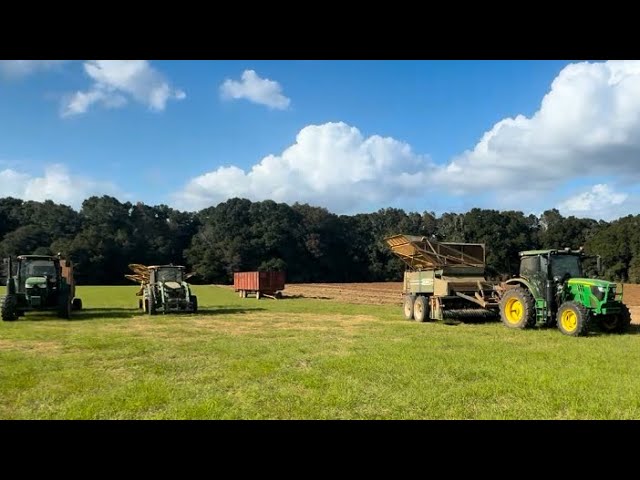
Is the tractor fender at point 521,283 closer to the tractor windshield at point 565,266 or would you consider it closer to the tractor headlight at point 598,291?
the tractor windshield at point 565,266

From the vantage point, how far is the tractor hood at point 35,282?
55.9ft

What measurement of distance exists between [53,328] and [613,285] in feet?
45.5

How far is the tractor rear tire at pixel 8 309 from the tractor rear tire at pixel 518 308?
1429 cm

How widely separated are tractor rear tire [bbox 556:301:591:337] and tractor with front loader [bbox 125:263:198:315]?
40.3 feet

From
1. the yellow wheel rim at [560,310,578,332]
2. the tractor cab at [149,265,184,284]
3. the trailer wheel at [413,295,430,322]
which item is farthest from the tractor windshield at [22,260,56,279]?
the yellow wheel rim at [560,310,578,332]

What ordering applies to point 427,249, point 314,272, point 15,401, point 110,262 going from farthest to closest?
point 314,272, point 110,262, point 427,249, point 15,401

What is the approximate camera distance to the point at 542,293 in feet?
42.8

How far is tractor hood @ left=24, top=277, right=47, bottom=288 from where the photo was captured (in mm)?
17047

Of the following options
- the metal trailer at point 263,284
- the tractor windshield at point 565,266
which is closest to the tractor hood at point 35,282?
the tractor windshield at point 565,266

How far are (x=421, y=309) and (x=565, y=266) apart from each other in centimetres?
438

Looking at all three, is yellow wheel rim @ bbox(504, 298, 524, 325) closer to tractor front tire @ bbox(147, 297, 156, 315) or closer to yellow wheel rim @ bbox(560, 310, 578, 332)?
yellow wheel rim @ bbox(560, 310, 578, 332)

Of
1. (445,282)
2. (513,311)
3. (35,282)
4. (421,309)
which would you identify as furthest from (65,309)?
(513,311)
